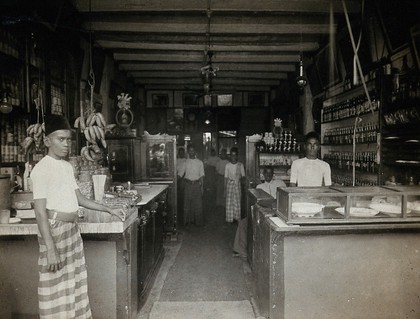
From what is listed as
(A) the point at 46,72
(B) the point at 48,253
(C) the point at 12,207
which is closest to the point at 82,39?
(A) the point at 46,72

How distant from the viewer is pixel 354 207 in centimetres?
298

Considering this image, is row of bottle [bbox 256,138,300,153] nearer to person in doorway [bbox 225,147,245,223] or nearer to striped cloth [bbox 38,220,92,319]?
person in doorway [bbox 225,147,245,223]

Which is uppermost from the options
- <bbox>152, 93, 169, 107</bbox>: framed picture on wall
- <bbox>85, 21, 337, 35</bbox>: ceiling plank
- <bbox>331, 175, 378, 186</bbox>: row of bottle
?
<bbox>85, 21, 337, 35</bbox>: ceiling plank

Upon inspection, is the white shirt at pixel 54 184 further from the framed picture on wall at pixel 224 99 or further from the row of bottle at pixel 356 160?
the framed picture on wall at pixel 224 99

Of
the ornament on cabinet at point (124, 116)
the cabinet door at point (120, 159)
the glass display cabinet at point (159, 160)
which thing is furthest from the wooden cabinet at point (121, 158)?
the glass display cabinet at point (159, 160)

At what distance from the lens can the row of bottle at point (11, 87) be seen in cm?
381

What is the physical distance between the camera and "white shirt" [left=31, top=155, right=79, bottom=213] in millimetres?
2357

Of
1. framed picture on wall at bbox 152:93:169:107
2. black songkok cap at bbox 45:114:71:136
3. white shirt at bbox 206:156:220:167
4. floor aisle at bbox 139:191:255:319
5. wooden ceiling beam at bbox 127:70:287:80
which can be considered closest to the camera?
black songkok cap at bbox 45:114:71:136

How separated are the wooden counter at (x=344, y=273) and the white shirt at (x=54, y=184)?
1549 mm

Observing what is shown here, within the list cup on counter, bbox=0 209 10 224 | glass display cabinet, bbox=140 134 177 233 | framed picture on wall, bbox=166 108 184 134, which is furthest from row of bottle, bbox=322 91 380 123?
framed picture on wall, bbox=166 108 184 134

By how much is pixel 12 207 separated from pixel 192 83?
7813 millimetres

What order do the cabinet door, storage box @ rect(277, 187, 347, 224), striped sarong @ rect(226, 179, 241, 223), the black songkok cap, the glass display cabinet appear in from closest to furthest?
the black songkok cap
storage box @ rect(277, 187, 347, 224)
the cabinet door
the glass display cabinet
striped sarong @ rect(226, 179, 241, 223)

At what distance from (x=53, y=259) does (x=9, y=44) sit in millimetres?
2809

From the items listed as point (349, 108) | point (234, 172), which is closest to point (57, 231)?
point (349, 108)
